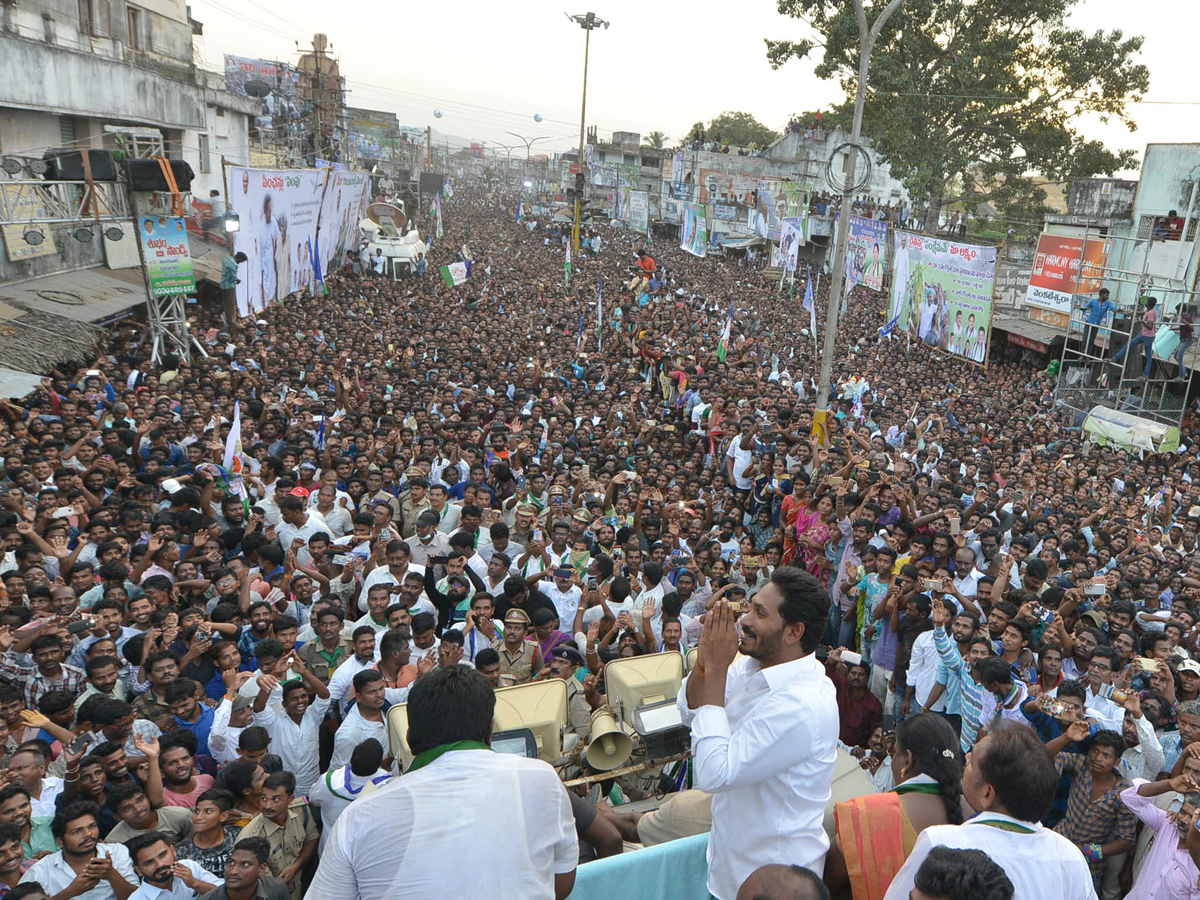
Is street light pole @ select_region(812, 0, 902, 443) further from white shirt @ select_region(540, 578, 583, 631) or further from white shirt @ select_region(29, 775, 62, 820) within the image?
white shirt @ select_region(29, 775, 62, 820)

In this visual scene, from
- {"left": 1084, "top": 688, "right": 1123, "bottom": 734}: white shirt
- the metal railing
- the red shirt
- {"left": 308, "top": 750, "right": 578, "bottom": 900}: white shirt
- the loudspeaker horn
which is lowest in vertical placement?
the red shirt

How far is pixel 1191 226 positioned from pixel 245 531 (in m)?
19.5

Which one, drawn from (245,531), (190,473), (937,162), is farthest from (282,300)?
(937,162)

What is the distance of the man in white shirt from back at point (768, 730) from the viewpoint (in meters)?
2.07

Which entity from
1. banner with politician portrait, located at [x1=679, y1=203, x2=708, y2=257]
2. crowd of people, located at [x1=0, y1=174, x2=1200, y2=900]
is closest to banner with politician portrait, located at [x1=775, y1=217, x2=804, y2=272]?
banner with politician portrait, located at [x1=679, y1=203, x2=708, y2=257]

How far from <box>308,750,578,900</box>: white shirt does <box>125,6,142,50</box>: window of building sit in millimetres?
24340

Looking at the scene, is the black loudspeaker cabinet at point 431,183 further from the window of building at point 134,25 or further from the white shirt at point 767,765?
the white shirt at point 767,765

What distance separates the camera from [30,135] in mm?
15273

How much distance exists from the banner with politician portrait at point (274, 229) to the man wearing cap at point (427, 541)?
11.4m

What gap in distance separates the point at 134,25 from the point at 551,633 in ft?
74.2

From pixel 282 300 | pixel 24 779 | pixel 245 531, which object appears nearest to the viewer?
pixel 24 779

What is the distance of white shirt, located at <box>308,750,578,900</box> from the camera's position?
5.69 ft

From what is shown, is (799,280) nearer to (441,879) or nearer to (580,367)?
(580,367)

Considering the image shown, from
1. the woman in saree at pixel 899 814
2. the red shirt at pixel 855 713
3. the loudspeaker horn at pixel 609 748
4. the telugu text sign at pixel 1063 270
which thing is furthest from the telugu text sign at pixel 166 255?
the telugu text sign at pixel 1063 270
